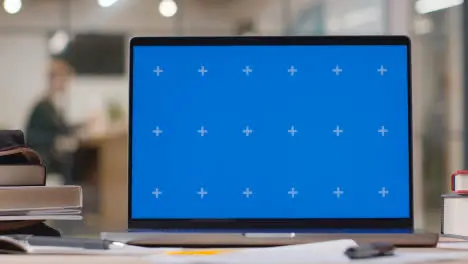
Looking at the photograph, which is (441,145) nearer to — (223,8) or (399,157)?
(223,8)

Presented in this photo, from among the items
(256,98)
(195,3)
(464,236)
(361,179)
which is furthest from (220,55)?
(195,3)

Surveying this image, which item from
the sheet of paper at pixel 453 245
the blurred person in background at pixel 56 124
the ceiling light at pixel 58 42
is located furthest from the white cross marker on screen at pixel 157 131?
the ceiling light at pixel 58 42

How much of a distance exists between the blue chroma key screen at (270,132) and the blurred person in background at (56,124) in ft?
11.8

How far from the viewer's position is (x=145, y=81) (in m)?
0.88

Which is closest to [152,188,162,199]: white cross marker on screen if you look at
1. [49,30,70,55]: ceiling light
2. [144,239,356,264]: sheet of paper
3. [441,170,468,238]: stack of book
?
[144,239,356,264]: sheet of paper

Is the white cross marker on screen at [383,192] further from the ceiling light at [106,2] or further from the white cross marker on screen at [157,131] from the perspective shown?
the ceiling light at [106,2]

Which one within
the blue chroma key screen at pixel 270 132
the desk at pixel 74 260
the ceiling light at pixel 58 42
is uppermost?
the ceiling light at pixel 58 42

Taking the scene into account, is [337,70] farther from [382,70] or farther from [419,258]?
[419,258]

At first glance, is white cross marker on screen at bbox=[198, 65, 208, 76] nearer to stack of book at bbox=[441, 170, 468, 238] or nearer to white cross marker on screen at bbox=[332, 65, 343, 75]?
white cross marker on screen at bbox=[332, 65, 343, 75]

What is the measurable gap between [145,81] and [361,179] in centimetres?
27

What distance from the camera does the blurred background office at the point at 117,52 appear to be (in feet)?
14.6

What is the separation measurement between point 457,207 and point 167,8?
3750mm

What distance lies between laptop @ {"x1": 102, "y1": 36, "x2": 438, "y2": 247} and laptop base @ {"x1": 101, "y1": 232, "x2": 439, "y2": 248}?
0.02 metres

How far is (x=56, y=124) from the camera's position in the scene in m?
4.45
